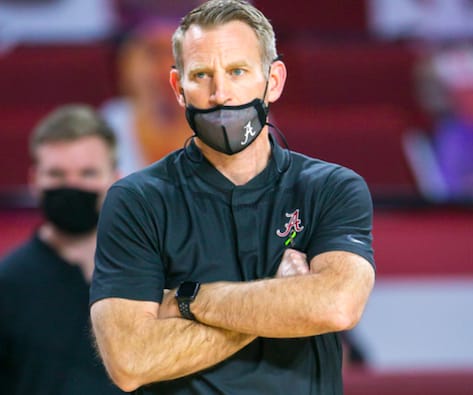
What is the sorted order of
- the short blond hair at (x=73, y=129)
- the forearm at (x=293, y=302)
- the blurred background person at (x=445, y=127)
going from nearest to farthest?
the forearm at (x=293, y=302) < the short blond hair at (x=73, y=129) < the blurred background person at (x=445, y=127)

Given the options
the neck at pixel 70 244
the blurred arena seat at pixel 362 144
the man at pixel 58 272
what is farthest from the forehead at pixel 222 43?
the blurred arena seat at pixel 362 144

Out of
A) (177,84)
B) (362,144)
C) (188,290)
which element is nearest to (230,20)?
(177,84)

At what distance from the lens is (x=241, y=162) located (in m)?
2.04

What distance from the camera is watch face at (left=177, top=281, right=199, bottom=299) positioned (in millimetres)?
1917

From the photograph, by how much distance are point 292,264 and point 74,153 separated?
127 centimetres

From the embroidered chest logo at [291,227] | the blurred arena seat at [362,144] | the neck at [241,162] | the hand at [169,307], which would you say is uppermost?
the neck at [241,162]

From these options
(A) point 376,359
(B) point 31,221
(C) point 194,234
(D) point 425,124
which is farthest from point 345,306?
(D) point 425,124

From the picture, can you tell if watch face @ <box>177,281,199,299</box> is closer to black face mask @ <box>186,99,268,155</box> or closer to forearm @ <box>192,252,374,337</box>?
forearm @ <box>192,252,374,337</box>

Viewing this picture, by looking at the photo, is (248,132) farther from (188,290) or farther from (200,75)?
(188,290)

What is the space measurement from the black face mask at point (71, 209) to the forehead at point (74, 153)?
0.33ft

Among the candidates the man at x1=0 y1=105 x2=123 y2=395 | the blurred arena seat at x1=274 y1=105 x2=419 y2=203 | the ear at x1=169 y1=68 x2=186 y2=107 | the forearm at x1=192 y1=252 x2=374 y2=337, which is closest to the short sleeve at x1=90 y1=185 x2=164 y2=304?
the forearm at x1=192 y1=252 x2=374 y2=337

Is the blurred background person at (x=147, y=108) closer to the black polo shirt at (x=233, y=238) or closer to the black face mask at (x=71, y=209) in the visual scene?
the black face mask at (x=71, y=209)

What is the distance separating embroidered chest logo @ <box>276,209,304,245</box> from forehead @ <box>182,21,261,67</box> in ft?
1.04

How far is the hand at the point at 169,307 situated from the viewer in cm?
194
